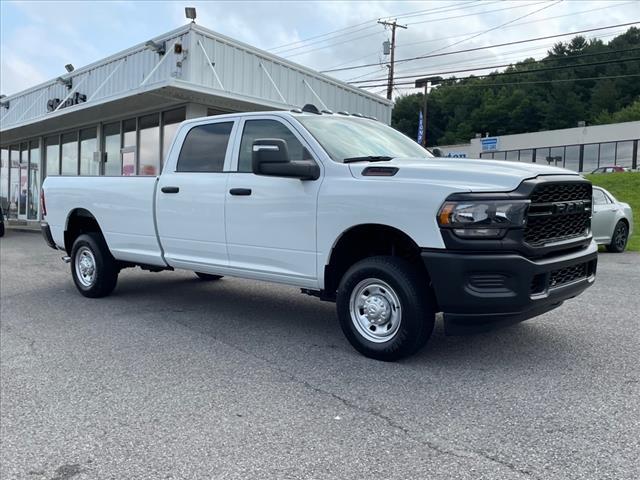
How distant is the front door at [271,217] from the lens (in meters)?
4.93

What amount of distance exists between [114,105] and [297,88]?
502 centimetres

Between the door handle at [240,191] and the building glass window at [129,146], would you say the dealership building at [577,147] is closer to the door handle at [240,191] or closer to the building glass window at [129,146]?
the building glass window at [129,146]

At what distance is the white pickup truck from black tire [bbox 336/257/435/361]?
10 mm

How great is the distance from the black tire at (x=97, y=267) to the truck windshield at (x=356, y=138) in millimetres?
3446

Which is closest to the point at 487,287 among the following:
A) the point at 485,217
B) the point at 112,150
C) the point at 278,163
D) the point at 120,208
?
the point at 485,217

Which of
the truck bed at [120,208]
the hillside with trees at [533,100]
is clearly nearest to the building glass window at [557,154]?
the hillside with trees at [533,100]

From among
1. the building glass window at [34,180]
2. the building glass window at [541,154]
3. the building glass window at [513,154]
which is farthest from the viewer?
the building glass window at [513,154]

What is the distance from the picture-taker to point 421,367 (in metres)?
4.39

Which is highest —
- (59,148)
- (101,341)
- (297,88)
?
(297,88)

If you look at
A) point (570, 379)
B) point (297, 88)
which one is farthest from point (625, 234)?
point (570, 379)

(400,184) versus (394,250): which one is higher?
(400,184)

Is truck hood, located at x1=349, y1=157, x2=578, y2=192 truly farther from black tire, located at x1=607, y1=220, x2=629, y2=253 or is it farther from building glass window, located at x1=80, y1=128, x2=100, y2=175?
building glass window, located at x1=80, y1=128, x2=100, y2=175

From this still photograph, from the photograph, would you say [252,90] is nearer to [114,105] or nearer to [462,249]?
[114,105]

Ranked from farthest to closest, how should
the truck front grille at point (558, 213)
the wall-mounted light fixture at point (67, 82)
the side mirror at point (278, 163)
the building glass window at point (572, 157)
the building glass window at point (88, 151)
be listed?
1. the building glass window at point (572, 157)
2. the building glass window at point (88, 151)
3. the wall-mounted light fixture at point (67, 82)
4. the side mirror at point (278, 163)
5. the truck front grille at point (558, 213)
